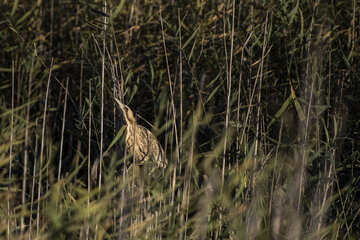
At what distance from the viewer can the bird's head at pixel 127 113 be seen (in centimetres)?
181

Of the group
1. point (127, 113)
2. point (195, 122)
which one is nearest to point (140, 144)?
point (127, 113)

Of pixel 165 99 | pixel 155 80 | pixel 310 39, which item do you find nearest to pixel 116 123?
pixel 165 99

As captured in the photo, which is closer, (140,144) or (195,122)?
(195,122)

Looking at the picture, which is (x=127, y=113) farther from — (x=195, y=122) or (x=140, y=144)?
(x=195, y=122)

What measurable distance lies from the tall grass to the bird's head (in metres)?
0.03

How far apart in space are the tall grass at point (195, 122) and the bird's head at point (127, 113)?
33mm

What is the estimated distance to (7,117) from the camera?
2.31 meters

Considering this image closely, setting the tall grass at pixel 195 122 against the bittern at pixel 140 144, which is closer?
the tall grass at pixel 195 122

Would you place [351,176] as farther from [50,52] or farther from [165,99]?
[50,52]

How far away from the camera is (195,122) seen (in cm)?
167

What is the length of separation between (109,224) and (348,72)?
3.64 feet

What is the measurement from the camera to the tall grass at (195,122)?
1682 mm

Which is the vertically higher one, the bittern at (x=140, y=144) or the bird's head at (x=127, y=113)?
the bird's head at (x=127, y=113)

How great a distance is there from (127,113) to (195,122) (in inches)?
11.9
